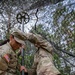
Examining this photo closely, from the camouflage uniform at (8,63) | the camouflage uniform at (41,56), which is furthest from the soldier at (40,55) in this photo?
the camouflage uniform at (8,63)

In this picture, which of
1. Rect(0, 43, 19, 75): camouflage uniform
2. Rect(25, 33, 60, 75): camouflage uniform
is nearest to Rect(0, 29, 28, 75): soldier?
Rect(0, 43, 19, 75): camouflage uniform

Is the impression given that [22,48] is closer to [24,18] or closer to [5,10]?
[24,18]

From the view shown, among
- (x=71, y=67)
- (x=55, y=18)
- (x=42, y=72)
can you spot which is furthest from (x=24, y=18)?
(x=71, y=67)

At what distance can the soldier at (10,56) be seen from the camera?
234cm

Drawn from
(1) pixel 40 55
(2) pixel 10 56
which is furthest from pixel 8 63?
(1) pixel 40 55

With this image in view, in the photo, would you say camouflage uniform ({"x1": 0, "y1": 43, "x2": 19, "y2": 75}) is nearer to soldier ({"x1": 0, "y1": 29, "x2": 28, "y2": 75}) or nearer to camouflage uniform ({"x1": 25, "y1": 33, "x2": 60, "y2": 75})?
soldier ({"x1": 0, "y1": 29, "x2": 28, "y2": 75})

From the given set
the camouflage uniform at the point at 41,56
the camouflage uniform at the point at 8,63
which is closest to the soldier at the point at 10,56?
the camouflage uniform at the point at 8,63

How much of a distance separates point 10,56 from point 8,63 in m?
0.09

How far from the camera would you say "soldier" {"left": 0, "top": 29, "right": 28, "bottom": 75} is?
2344 mm

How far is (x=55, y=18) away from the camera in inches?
159

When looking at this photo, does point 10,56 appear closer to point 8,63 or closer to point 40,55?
point 8,63

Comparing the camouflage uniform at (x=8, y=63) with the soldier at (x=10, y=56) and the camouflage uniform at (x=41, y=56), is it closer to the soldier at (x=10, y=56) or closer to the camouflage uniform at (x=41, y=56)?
the soldier at (x=10, y=56)

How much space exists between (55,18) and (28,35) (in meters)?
1.62

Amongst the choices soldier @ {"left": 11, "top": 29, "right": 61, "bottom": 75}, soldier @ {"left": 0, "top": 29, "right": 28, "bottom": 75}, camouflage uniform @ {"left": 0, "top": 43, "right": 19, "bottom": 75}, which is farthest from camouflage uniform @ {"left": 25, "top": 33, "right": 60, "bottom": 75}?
camouflage uniform @ {"left": 0, "top": 43, "right": 19, "bottom": 75}
